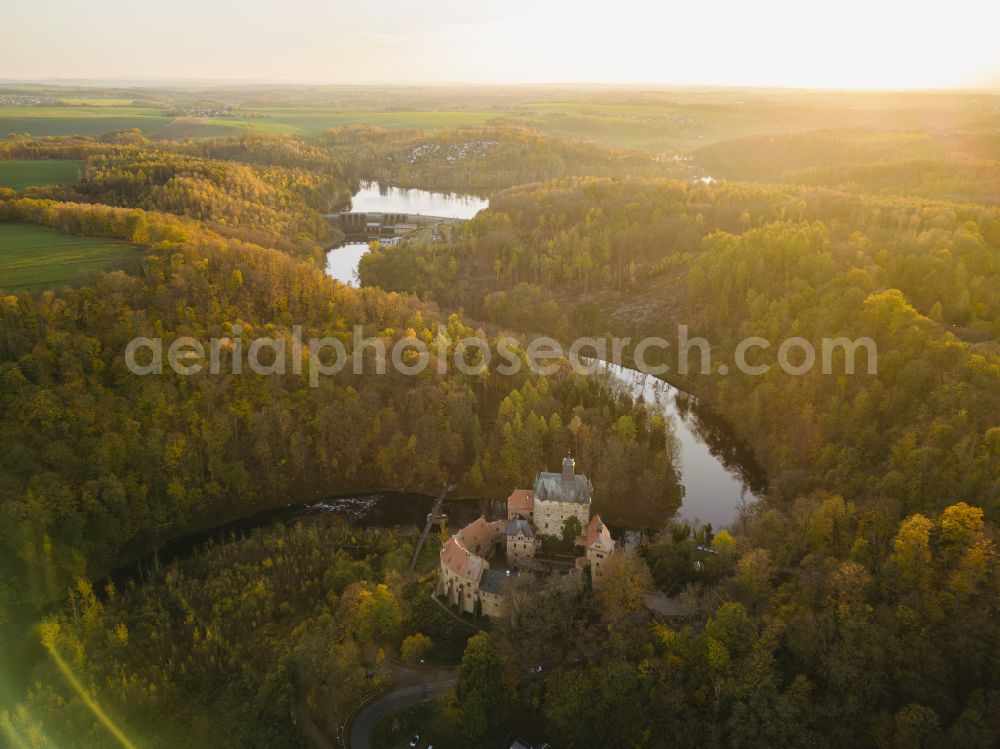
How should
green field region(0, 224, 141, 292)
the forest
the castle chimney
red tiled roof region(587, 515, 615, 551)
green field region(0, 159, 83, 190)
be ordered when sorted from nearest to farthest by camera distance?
1. the forest
2. red tiled roof region(587, 515, 615, 551)
3. the castle chimney
4. green field region(0, 224, 141, 292)
5. green field region(0, 159, 83, 190)

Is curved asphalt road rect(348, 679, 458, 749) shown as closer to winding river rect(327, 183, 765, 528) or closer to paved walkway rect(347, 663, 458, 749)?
paved walkway rect(347, 663, 458, 749)

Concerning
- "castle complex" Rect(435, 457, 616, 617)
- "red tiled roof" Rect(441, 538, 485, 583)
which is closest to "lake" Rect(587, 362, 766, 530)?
"castle complex" Rect(435, 457, 616, 617)

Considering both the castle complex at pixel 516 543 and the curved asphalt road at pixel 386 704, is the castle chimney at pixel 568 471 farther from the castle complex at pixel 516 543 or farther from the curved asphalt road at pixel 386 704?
the curved asphalt road at pixel 386 704

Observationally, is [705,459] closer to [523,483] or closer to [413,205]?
[523,483]

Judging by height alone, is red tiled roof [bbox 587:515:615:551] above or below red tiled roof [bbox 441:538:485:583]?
above

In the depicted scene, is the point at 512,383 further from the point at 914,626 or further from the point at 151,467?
the point at 914,626

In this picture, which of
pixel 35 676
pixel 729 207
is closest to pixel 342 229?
pixel 729 207
